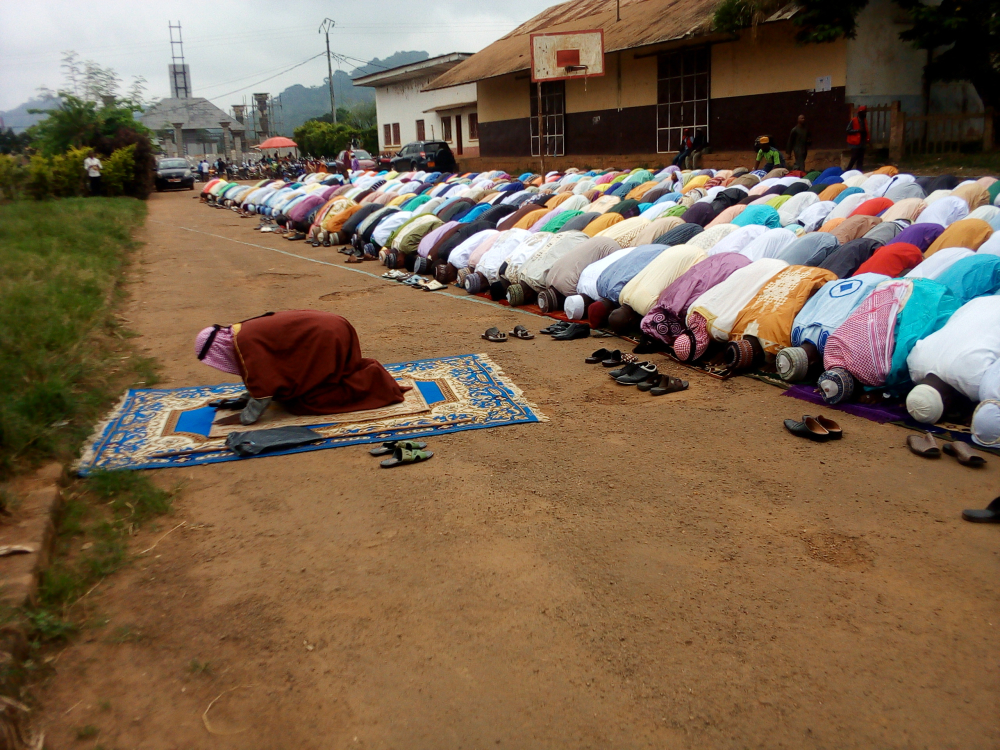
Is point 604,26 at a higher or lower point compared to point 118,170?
higher

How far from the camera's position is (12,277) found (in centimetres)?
876

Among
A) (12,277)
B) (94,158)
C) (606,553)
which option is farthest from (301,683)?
(94,158)

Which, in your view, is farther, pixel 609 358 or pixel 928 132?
pixel 928 132

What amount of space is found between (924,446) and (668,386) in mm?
1944

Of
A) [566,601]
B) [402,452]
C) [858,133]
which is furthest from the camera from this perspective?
[858,133]

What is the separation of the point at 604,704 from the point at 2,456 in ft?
12.1

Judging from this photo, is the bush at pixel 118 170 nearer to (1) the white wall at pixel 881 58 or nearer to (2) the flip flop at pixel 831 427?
(1) the white wall at pixel 881 58

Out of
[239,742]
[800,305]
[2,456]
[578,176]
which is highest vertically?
[578,176]

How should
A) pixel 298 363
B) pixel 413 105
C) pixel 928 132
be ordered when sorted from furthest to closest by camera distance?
pixel 413 105, pixel 928 132, pixel 298 363

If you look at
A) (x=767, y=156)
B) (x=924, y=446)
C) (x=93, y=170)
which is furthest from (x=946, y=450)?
(x=93, y=170)

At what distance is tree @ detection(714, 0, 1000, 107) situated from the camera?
51.1 feet

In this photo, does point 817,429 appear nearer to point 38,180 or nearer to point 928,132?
point 928,132

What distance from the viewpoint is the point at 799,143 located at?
16375 mm

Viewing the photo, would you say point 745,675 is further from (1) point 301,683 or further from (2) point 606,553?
(1) point 301,683
